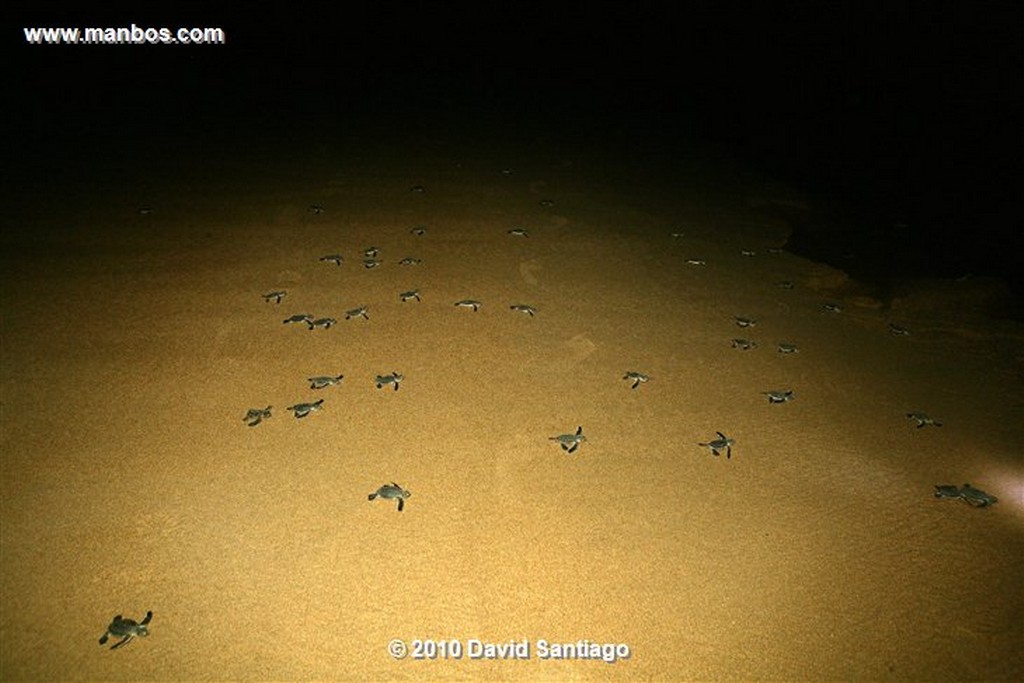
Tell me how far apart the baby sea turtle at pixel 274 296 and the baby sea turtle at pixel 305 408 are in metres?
1.49

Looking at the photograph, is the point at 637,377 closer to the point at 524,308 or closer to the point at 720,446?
the point at 720,446

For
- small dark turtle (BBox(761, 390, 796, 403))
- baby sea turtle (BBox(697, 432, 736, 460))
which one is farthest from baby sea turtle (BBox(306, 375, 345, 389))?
small dark turtle (BBox(761, 390, 796, 403))

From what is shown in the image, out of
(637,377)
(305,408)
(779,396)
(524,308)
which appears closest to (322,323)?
(305,408)

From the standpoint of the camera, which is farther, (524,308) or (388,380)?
(524,308)

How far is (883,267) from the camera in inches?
249

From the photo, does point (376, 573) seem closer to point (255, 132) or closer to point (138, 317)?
point (138, 317)

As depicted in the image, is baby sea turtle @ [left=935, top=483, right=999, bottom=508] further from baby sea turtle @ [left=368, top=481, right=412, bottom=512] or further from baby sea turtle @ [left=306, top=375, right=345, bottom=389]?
baby sea turtle @ [left=306, top=375, right=345, bottom=389]

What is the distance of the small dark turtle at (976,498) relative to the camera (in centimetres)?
334

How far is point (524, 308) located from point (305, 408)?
214 cm

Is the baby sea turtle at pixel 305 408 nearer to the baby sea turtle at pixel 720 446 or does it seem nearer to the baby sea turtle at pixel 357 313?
the baby sea turtle at pixel 357 313

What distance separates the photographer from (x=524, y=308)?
200 inches

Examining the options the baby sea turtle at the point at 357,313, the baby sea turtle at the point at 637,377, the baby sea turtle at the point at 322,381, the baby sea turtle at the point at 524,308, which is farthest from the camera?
the baby sea turtle at the point at 524,308

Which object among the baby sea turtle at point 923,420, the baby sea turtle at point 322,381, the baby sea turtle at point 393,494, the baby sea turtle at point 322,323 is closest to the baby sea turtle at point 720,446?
the baby sea turtle at point 923,420

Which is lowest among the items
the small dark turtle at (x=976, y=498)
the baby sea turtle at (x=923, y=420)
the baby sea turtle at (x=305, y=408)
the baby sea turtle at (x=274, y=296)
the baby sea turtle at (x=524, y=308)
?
the small dark turtle at (x=976, y=498)
